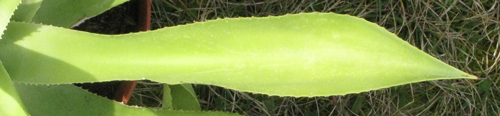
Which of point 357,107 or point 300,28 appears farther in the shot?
point 357,107

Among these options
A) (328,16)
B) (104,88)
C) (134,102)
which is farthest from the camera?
(134,102)

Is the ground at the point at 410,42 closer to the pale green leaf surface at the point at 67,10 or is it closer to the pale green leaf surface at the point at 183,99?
the pale green leaf surface at the point at 183,99

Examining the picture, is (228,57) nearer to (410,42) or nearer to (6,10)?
(6,10)

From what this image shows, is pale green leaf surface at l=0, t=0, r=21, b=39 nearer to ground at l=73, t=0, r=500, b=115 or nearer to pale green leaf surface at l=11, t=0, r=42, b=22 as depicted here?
pale green leaf surface at l=11, t=0, r=42, b=22

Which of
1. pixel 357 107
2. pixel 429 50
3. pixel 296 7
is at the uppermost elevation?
pixel 296 7

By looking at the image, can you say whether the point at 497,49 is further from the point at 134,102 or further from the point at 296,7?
the point at 134,102

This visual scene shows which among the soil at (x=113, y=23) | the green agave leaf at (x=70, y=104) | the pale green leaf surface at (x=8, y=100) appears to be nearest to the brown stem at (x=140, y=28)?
the soil at (x=113, y=23)

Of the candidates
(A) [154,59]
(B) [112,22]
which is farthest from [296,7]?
(A) [154,59]
